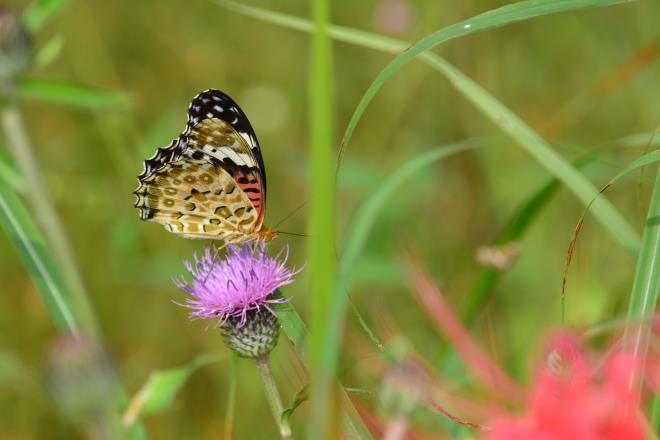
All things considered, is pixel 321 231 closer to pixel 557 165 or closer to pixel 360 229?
pixel 360 229

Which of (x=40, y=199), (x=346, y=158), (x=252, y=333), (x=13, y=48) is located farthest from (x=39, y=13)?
(x=346, y=158)

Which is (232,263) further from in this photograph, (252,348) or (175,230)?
(175,230)

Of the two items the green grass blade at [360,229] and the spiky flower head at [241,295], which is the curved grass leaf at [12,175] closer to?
the spiky flower head at [241,295]

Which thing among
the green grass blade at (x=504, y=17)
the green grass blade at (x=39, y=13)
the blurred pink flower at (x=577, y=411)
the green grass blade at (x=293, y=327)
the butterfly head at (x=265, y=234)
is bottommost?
the butterfly head at (x=265, y=234)

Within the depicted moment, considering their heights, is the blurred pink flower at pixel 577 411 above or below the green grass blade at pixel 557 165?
above

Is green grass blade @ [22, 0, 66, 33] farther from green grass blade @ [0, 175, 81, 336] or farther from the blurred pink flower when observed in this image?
the blurred pink flower

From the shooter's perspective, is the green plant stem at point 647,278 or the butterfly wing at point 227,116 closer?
the green plant stem at point 647,278

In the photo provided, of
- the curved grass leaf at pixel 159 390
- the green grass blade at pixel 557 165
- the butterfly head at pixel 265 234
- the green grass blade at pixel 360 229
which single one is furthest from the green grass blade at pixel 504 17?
the butterfly head at pixel 265 234
